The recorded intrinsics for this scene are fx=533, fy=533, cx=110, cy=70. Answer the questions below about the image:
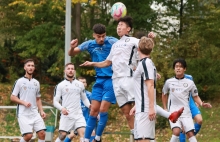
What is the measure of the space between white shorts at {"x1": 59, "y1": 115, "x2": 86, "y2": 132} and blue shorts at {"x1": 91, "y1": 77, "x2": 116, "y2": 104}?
149 cm

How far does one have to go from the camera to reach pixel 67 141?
484 inches

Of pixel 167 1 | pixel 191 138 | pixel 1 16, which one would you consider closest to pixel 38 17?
pixel 1 16

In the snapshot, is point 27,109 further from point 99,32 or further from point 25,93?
point 99,32

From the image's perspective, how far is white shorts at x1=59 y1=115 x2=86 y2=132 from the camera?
12.1m

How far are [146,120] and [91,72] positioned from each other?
583 inches

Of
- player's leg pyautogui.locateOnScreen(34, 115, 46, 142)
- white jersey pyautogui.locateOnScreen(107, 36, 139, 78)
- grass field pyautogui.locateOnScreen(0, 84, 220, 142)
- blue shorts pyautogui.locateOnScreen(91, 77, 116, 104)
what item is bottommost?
grass field pyautogui.locateOnScreen(0, 84, 220, 142)

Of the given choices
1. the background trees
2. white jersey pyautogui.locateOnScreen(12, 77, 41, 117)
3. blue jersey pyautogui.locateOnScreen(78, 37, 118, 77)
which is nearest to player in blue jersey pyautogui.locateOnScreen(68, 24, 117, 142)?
blue jersey pyautogui.locateOnScreen(78, 37, 118, 77)

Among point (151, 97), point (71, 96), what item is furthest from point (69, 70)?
point (151, 97)

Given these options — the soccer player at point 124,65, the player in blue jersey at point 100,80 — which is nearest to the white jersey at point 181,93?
the player in blue jersey at point 100,80

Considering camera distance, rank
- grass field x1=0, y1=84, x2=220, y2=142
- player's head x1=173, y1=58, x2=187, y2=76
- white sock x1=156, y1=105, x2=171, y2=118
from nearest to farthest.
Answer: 1. white sock x1=156, y1=105, x2=171, y2=118
2. player's head x1=173, y1=58, x2=187, y2=76
3. grass field x1=0, y1=84, x2=220, y2=142

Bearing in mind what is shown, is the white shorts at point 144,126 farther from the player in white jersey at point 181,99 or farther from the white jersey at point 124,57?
the player in white jersey at point 181,99

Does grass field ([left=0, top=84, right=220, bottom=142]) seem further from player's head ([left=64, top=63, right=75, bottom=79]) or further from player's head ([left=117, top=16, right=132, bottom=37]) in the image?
player's head ([left=117, top=16, right=132, bottom=37])

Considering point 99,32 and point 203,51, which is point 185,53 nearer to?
point 203,51

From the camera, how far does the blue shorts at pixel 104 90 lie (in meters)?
10.6
